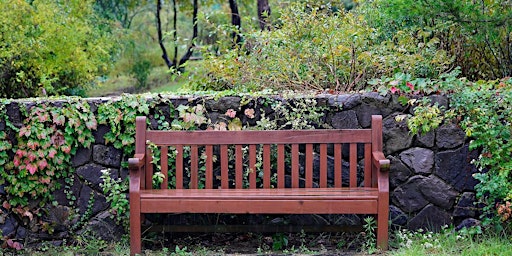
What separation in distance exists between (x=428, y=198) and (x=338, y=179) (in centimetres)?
76

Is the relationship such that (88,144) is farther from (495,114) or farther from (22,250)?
(495,114)

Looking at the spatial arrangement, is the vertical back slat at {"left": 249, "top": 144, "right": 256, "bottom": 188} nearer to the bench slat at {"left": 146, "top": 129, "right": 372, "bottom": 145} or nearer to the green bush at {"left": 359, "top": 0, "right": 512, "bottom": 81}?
the bench slat at {"left": 146, "top": 129, "right": 372, "bottom": 145}

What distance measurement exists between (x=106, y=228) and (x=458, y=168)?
9.43ft

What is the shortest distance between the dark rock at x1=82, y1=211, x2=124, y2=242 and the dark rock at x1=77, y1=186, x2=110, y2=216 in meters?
0.08

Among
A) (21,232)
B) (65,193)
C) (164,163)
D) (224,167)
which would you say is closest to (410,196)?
(224,167)

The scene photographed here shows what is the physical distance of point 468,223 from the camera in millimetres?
5273

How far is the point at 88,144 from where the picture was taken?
209 inches

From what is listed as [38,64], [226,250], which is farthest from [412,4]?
[38,64]

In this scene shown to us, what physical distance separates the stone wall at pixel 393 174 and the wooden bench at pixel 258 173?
0.26 meters

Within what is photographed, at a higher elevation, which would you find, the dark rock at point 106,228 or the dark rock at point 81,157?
the dark rock at point 81,157

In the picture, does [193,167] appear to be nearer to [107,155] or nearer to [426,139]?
[107,155]

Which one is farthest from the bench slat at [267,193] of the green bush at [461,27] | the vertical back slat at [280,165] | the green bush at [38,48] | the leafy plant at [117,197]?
the green bush at [38,48]

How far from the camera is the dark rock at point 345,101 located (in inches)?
212

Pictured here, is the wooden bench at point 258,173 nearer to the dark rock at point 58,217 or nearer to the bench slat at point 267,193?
the bench slat at point 267,193
